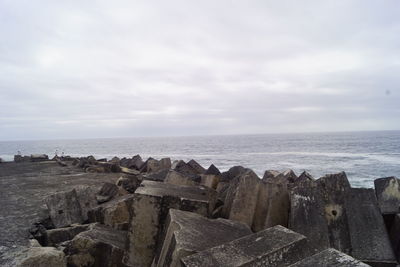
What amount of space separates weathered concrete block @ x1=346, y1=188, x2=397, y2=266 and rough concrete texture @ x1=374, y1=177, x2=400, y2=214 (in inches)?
24.9

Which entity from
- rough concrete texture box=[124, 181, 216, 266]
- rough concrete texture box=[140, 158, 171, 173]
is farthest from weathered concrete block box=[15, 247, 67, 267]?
rough concrete texture box=[140, 158, 171, 173]

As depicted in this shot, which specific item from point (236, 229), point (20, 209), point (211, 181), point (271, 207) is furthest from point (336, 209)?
point (20, 209)

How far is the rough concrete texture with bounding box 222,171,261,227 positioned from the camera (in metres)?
3.73

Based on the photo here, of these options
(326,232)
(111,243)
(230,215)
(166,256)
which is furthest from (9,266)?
(326,232)

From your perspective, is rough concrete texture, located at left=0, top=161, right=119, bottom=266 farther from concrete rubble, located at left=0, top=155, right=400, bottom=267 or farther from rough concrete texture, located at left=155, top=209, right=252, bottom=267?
rough concrete texture, located at left=155, top=209, right=252, bottom=267

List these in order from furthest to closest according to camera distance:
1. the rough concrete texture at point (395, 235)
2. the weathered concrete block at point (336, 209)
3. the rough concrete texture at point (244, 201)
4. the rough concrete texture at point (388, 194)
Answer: the rough concrete texture at point (388, 194)
the rough concrete texture at point (244, 201)
the rough concrete texture at point (395, 235)
the weathered concrete block at point (336, 209)

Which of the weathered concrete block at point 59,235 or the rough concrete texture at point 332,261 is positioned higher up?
the rough concrete texture at point 332,261

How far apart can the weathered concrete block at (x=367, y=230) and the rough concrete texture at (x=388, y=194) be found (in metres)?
0.63

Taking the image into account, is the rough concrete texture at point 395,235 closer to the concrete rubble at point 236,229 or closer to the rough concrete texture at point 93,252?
the concrete rubble at point 236,229

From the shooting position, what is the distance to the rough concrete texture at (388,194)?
4.35 metres

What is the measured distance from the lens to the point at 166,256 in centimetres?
267

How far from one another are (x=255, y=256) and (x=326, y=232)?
1320mm

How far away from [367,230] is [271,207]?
3.38ft

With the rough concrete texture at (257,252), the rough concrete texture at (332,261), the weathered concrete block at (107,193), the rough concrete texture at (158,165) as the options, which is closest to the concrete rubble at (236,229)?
the rough concrete texture at (257,252)
